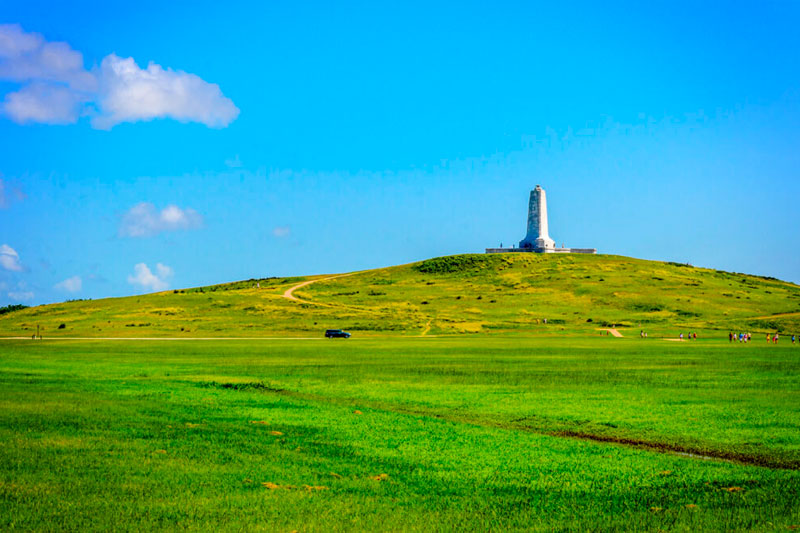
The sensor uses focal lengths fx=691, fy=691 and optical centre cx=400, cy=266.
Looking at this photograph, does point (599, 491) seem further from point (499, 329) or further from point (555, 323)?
point (555, 323)

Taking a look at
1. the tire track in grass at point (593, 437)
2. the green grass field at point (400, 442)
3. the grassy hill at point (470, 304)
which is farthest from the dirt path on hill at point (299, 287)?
the tire track in grass at point (593, 437)

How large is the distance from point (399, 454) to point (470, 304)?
12084cm

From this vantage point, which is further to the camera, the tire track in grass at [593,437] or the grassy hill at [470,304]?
the grassy hill at [470,304]

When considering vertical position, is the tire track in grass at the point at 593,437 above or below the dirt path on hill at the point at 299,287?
below

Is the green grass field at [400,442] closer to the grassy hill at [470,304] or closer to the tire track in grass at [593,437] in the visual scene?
the tire track in grass at [593,437]

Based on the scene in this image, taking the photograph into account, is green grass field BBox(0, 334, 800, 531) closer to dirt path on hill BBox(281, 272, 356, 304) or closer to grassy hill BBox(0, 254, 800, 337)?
grassy hill BBox(0, 254, 800, 337)

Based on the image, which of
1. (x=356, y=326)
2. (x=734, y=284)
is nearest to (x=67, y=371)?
(x=356, y=326)

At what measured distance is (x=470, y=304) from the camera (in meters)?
137

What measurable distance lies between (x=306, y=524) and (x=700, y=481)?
27.3ft

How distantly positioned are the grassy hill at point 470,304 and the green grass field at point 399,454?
229 ft

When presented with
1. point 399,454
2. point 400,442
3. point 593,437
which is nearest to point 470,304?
point 593,437

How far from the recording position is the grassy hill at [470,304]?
10962 centimetres

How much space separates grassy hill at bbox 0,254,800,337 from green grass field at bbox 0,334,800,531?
6979 cm

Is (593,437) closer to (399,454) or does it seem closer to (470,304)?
(399,454)
